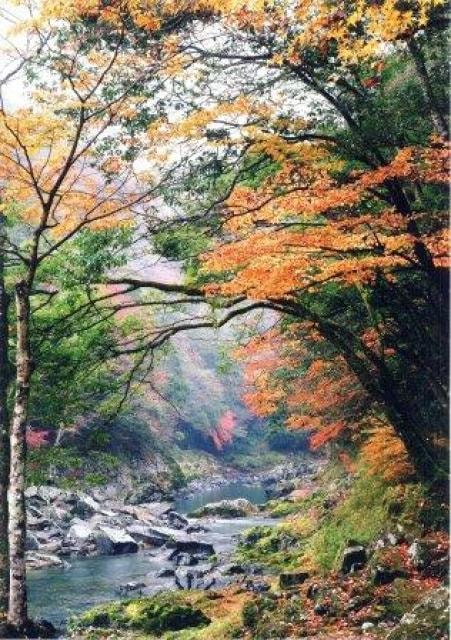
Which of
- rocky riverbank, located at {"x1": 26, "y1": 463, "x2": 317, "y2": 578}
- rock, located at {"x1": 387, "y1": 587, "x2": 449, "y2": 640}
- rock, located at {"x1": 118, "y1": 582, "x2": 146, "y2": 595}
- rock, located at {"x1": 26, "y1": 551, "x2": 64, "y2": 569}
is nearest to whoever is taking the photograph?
rock, located at {"x1": 387, "y1": 587, "x2": 449, "y2": 640}

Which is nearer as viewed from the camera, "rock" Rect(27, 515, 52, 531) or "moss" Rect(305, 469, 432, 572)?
"moss" Rect(305, 469, 432, 572)

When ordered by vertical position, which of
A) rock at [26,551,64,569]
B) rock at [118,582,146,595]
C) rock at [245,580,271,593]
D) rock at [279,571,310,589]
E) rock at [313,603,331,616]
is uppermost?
rock at [313,603,331,616]

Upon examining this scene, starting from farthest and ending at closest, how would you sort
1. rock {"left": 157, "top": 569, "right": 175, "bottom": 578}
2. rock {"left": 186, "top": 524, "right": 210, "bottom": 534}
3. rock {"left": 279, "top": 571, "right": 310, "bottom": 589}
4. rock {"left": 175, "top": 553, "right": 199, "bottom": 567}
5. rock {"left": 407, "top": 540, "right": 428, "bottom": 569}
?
rock {"left": 186, "top": 524, "right": 210, "bottom": 534}
rock {"left": 175, "top": 553, "right": 199, "bottom": 567}
rock {"left": 157, "top": 569, "right": 175, "bottom": 578}
rock {"left": 279, "top": 571, "right": 310, "bottom": 589}
rock {"left": 407, "top": 540, "right": 428, "bottom": 569}

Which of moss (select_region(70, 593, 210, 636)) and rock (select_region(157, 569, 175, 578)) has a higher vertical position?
moss (select_region(70, 593, 210, 636))

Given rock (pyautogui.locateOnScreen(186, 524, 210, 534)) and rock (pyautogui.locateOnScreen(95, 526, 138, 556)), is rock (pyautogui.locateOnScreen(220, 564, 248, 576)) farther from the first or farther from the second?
rock (pyautogui.locateOnScreen(186, 524, 210, 534))

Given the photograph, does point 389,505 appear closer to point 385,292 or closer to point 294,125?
point 385,292

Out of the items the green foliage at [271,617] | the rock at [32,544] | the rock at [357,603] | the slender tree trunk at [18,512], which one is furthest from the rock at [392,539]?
the rock at [32,544]

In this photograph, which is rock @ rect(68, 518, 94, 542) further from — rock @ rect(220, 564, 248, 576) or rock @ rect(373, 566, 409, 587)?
rock @ rect(373, 566, 409, 587)

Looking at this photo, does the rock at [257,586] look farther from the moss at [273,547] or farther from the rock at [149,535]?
the rock at [149,535]

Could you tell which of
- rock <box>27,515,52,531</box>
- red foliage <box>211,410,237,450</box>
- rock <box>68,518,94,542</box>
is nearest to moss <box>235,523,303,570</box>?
rock <box>68,518,94,542</box>

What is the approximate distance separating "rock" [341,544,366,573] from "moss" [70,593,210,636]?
2.54 meters

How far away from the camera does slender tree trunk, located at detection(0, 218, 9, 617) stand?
9.46 m

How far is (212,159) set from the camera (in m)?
8.83

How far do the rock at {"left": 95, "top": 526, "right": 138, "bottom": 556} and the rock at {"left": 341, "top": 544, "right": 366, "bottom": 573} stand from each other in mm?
11282
